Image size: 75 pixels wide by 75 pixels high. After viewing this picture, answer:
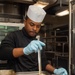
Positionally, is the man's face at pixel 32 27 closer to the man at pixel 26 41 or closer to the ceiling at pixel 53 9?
the man at pixel 26 41

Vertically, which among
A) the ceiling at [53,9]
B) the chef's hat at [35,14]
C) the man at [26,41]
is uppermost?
the ceiling at [53,9]

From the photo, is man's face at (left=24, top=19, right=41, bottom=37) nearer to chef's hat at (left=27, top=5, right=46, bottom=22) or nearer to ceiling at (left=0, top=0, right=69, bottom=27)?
chef's hat at (left=27, top=5, right=46, bottom=22)

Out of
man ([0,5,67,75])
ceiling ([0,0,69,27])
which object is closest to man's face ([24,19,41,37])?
man ([0,5,67,75])

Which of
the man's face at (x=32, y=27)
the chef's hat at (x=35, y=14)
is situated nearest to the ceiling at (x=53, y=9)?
the chef's hat at (x=35, y=14)

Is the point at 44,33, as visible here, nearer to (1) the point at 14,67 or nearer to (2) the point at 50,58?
(2) the point at 50,58

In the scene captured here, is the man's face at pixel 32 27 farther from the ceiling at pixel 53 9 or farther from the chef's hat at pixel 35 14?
the ceiling at pixel 53 9

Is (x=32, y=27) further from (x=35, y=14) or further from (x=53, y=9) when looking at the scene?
(x=53, y=9)

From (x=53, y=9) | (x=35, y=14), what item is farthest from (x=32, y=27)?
(x=53, y=9)

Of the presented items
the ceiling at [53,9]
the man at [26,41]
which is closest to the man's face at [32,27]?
the man at [26,41]

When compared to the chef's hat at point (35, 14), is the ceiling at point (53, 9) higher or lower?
higher

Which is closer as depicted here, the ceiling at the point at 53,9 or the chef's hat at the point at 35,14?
the chef's hat at the point at 35,14

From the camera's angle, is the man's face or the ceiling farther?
the ceiling

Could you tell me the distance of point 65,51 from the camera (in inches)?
109

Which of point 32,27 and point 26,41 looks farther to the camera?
point 26,41
